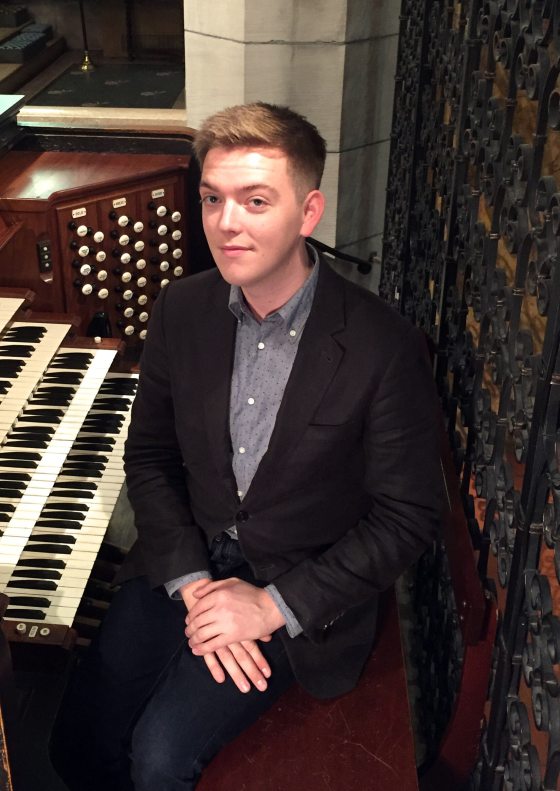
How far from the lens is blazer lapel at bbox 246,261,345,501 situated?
205 centimetres

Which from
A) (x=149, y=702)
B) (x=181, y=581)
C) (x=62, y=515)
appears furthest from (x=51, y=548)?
(x=149, y=702)

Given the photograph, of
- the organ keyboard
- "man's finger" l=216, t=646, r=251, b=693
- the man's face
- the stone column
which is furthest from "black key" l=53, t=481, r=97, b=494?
the stone column

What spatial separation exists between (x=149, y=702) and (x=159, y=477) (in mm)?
604

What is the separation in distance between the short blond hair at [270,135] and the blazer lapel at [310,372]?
0.30 meters

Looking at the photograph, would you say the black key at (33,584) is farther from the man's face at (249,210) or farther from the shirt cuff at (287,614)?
the man's face at (249,210)

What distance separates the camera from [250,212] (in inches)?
75.2

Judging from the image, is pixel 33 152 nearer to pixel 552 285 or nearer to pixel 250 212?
pixel 250 212

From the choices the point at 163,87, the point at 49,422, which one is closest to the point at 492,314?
the point at 49,422

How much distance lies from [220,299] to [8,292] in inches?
56.0

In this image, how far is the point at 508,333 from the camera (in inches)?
76.5

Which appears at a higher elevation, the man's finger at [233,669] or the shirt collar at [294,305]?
the shirt collar at [294,305]

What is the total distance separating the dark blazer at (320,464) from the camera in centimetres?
204

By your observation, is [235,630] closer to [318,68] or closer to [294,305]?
[294,305]

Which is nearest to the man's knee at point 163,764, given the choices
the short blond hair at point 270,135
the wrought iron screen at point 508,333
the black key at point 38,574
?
the black key at point 38,574
